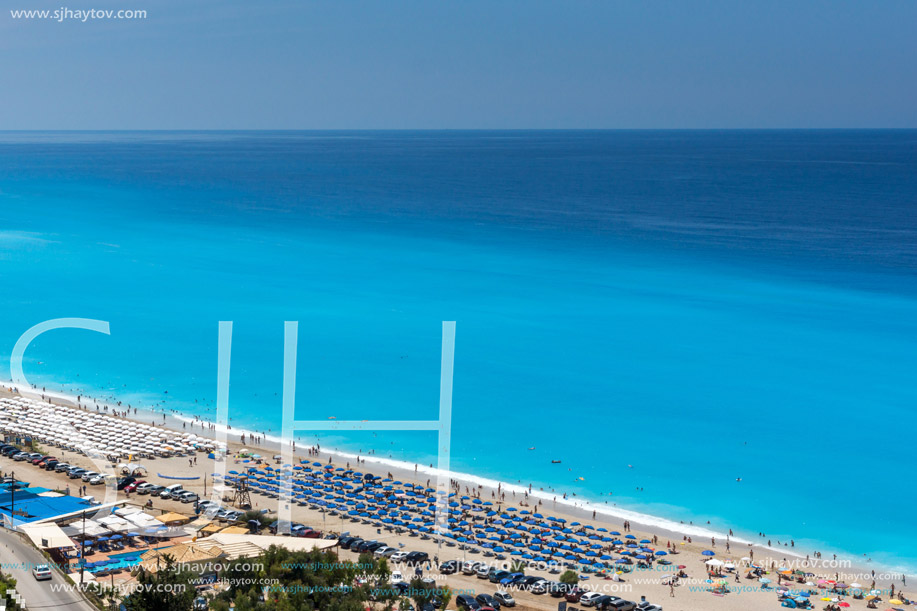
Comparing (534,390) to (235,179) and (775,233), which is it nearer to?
(775,233)

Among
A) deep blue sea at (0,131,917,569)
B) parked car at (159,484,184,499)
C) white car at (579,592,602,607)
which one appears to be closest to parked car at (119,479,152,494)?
parked car at (159,484,184,499)

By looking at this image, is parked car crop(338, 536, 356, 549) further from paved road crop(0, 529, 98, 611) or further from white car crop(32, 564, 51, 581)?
white car crop(32, 564, 51, 581)

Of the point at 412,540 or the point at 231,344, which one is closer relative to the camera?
the point at 412,540

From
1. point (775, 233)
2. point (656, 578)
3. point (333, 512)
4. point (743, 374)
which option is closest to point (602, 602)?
point (656, 578)

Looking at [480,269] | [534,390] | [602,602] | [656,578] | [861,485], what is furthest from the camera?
[480,269]

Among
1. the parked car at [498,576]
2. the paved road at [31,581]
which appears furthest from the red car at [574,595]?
the paved road at [31,581]

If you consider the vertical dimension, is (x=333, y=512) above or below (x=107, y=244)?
below

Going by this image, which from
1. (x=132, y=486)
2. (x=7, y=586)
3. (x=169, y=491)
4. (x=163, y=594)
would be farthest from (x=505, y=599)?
(x=132, y=486)
